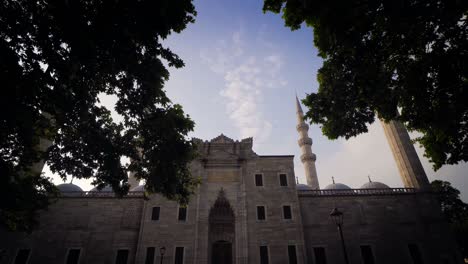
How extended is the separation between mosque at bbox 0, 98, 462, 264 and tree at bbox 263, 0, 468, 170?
12.5m

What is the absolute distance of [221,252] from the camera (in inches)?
835

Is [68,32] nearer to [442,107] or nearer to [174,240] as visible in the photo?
[442,107]

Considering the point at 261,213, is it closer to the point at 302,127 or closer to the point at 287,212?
the point at 287,212

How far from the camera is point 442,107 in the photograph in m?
7.68

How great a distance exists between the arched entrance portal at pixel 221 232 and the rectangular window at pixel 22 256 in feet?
46.7

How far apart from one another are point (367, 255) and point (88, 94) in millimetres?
22672

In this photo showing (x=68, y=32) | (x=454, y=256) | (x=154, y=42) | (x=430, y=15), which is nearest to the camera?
(x=430, y=15)

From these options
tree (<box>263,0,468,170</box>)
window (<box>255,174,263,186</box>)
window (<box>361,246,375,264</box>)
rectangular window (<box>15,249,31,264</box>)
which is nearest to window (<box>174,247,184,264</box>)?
window (<box>255,174,263,186</box>)

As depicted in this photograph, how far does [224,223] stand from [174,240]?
14.4ft

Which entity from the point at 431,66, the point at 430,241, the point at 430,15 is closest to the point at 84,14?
the point at 430,15

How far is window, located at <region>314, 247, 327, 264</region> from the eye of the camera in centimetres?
2023

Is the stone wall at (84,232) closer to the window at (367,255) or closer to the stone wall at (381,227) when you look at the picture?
the stone wall at (381,227)

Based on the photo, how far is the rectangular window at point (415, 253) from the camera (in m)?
20.0

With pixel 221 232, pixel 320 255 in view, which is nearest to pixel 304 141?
pixel 320 255
